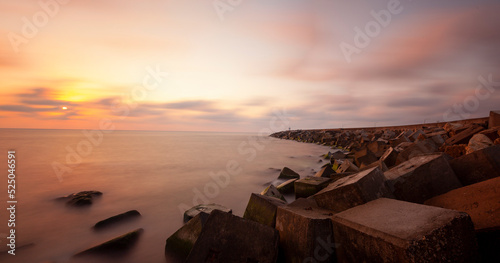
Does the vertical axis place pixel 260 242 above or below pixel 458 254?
below

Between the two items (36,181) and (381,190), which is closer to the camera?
(381,190)

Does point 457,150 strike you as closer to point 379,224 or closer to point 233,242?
point 379,224

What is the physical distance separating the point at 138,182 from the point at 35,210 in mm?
3316

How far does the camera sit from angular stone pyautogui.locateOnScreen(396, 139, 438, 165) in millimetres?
5035

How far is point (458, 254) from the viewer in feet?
4.99

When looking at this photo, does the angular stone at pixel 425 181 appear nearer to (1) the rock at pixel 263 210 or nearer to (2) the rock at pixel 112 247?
(1) the rock at pixel 263 210

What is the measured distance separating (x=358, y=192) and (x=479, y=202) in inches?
41.4

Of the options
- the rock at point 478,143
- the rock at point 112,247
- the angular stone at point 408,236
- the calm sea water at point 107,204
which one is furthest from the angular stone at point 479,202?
the rock at point 112,247

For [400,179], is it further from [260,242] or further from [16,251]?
[16,251]

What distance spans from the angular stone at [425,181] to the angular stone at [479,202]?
0.23m

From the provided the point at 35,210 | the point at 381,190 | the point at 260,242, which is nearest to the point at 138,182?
the point at 35,210

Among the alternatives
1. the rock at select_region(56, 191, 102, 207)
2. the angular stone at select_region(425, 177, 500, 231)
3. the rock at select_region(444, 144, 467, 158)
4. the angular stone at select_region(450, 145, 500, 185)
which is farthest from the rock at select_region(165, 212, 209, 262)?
the rock at select_region(444, 144, 467, 158)

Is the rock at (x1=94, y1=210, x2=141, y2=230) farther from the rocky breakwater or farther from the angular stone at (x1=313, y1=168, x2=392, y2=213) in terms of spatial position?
the angular stone at (x1=313, y1=168, x2=392, y2=213)

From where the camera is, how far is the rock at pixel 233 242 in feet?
6.93
